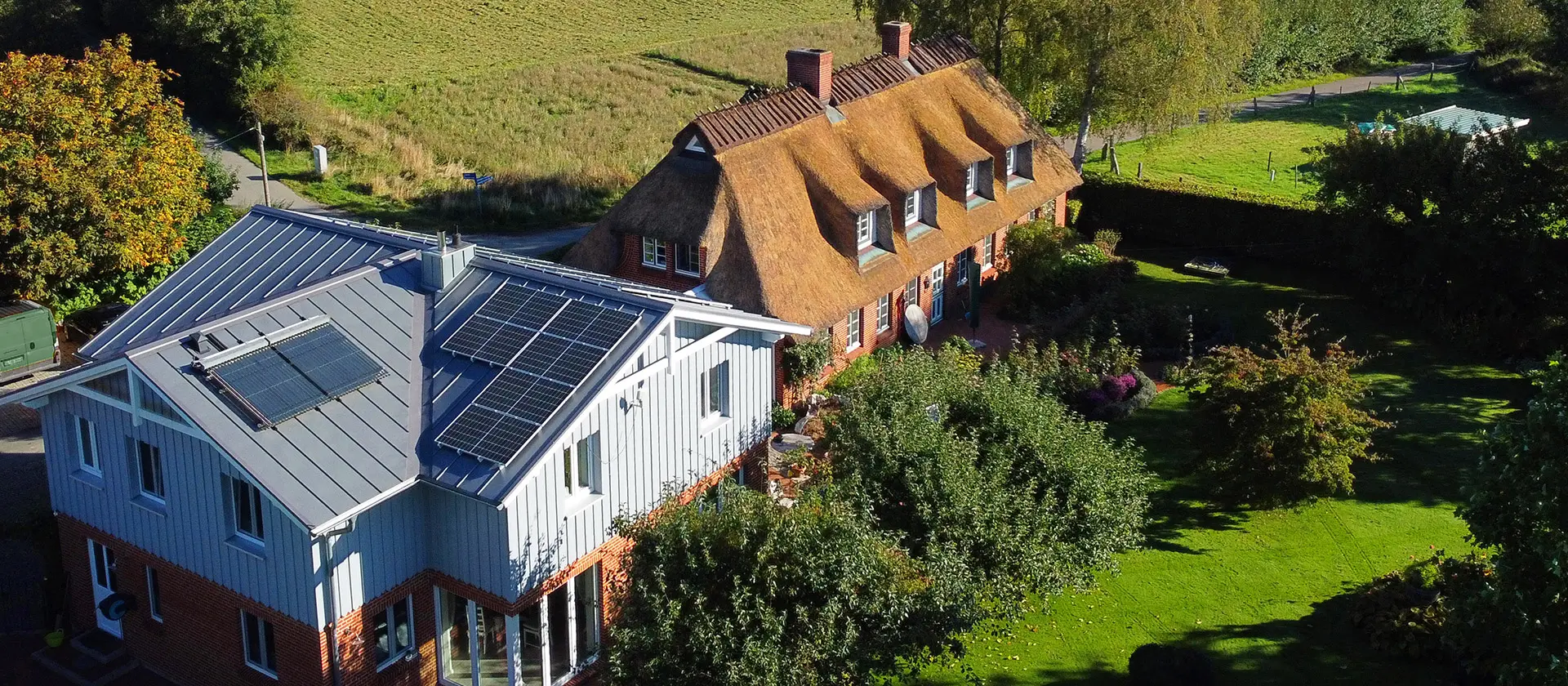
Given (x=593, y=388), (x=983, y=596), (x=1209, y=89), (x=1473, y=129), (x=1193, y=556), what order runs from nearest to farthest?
(x=593, y=388)
(x=983, y=596)
(x=1193, y=556)
(x=1473, y=129)
(x=1209, y=89)

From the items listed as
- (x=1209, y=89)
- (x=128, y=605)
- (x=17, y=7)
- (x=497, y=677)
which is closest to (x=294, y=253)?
(x=128, y=605)

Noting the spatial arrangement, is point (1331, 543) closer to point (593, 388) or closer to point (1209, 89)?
point (593, 388)

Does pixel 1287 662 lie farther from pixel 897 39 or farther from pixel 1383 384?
pixel 897 39

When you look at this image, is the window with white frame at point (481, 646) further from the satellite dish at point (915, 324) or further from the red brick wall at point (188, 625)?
the satellite dish at point (915, 324)

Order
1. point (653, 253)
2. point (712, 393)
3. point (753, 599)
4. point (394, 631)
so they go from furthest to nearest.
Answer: point (653, 253)
point (712, 393)
point (394, 631)
point (753, 599)

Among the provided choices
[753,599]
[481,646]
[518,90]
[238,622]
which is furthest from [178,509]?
[518,90]
